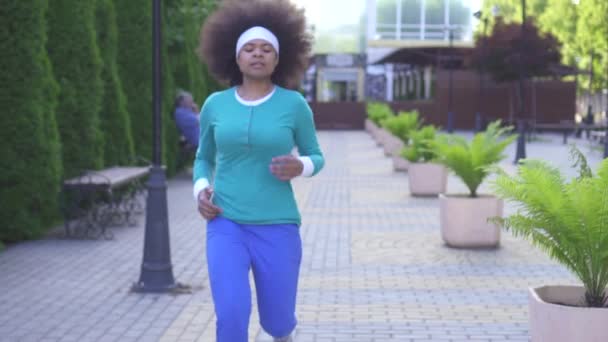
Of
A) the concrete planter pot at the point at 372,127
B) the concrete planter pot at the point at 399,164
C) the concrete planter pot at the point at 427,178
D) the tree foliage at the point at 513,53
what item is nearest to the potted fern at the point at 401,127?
the concrete planter pot at the point at 399,164

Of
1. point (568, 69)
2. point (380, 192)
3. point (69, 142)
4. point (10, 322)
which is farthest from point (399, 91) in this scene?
point (10, 322)

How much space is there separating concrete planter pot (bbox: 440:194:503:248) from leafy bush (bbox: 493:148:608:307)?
5.61 metres

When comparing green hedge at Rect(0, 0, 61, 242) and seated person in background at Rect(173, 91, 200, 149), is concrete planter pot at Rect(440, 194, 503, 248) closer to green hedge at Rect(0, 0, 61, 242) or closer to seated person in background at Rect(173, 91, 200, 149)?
green hedge at Rect(0, 0, 61, 242)

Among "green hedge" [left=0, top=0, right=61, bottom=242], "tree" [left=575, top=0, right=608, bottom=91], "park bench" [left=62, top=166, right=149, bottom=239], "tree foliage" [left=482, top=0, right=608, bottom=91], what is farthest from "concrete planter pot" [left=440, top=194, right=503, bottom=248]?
"tree" [left=575, top=0, right=608, bottom=91]

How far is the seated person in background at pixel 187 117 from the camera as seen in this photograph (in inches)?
781

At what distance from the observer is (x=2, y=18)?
36.2 feet

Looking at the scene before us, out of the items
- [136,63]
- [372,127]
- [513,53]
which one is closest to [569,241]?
[136,63]

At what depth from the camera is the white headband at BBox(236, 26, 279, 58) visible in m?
4.91

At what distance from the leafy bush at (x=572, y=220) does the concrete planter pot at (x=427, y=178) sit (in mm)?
11663

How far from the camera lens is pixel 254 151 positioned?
183 inches

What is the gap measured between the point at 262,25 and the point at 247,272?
1248 mm

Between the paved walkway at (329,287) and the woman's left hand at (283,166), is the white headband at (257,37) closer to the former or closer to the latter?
the woman's left hand at (283,166)

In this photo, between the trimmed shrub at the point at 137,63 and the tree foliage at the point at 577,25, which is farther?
the tree foliage at the point at 577,25

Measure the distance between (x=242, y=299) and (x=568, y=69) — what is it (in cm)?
4424
